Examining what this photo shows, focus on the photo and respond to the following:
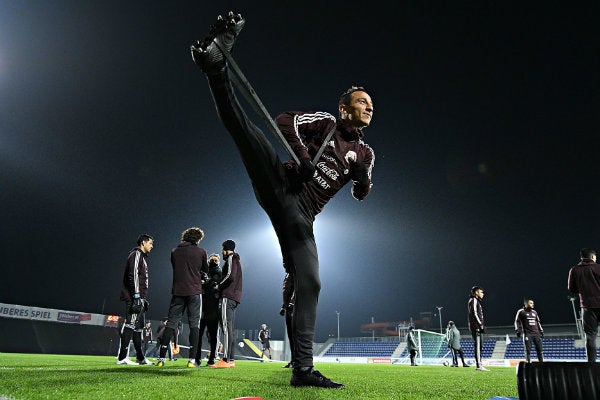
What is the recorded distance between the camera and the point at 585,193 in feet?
123

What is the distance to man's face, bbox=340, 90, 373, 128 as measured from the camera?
3.04m

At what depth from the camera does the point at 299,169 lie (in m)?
2.47

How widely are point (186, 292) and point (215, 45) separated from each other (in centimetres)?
459

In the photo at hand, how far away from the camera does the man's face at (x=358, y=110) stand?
304 cm

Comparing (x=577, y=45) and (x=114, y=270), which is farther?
(x=114, y=270)

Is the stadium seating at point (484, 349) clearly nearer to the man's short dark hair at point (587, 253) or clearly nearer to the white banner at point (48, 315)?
the man's short dark hair at point (587, 253)

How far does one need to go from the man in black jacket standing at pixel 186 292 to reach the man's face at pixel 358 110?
13.2ft

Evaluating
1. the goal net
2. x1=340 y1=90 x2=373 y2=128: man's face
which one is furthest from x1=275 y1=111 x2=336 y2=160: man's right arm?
the goal net

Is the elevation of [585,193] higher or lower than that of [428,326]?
higher

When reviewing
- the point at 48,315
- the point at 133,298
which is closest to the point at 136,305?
the point at 133,298

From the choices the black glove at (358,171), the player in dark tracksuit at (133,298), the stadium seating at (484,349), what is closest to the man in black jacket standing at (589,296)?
the black glove at (358,171)

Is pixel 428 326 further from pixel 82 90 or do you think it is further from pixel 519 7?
pixel 82 90

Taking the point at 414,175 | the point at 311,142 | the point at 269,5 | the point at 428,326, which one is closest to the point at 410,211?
the point at 414,175

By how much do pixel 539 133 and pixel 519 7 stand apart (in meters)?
12.2
